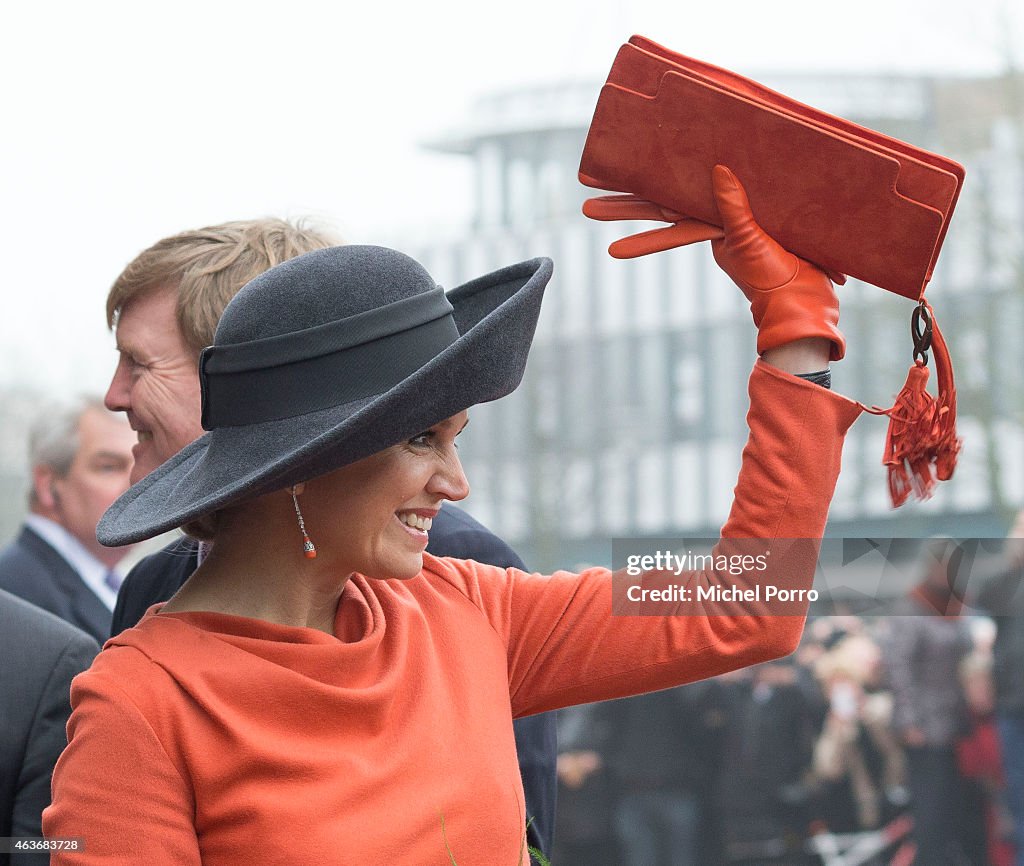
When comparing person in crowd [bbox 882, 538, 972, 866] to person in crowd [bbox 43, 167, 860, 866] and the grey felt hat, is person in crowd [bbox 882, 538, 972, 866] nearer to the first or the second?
person in crowd [bbox 43, 167, 860, 866]

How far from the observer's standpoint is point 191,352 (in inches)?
71.5

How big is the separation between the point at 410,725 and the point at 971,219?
8673 millimetres

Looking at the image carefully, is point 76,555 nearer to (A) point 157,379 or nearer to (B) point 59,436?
(B) point 59,436

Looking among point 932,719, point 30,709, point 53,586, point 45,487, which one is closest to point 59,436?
point 45,487

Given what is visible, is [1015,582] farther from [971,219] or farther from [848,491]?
[971,219]

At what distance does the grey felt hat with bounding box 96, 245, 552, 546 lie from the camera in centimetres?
131

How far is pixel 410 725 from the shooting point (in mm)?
1371

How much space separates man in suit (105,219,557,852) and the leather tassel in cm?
52

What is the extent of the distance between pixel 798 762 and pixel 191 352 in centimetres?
417

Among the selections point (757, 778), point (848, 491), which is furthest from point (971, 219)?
point (757, 778)

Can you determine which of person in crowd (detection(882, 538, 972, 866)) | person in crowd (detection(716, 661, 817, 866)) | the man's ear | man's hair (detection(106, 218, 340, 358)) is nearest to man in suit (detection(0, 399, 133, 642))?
the man's ear

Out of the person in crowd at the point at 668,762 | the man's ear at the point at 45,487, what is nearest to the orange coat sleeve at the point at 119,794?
the man's ear at the point at 45,487

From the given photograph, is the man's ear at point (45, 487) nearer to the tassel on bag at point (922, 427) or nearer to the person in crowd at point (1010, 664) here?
the tassel on bag at point (922, 427)

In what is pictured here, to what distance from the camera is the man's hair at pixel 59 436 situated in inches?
150
